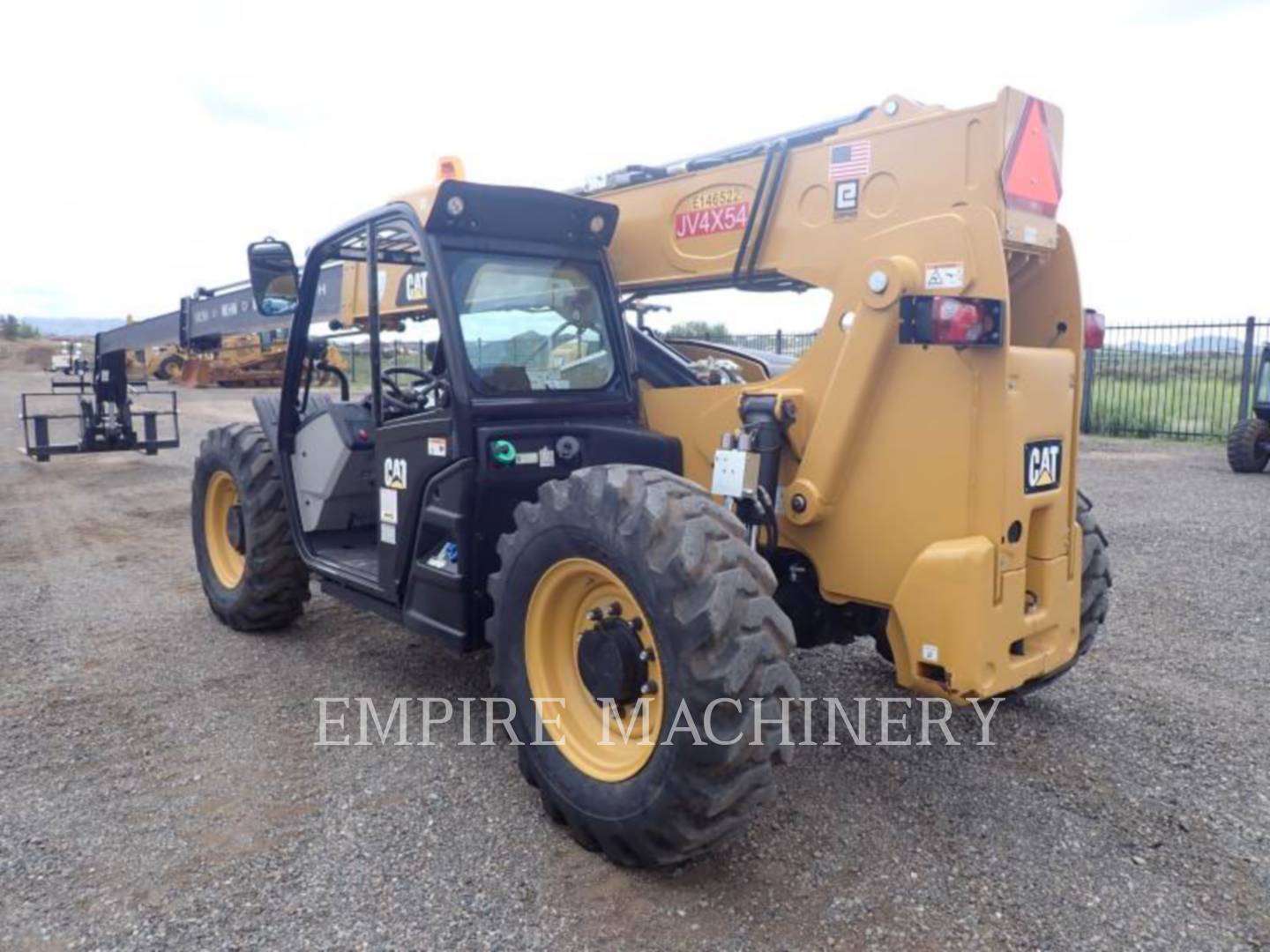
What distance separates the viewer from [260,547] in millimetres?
5379

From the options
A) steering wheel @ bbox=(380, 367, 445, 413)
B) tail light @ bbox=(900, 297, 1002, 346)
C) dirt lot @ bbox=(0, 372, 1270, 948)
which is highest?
tail light @ bbox=(900, 297, 1002, 346)

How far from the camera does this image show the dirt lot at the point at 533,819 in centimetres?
289

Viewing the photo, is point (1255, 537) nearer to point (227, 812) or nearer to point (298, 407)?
point (298, 407)

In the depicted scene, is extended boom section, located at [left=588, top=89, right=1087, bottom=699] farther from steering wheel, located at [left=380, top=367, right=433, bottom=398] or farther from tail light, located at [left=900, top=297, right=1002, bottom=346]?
steering wheel, located at [left=380, top=367, right=433, bottom=398]

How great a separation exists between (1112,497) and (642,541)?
29.4 ft

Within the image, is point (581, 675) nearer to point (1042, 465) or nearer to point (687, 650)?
point (687, 650)

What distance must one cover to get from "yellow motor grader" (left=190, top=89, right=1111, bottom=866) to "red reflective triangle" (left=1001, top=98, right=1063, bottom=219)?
0.04ft

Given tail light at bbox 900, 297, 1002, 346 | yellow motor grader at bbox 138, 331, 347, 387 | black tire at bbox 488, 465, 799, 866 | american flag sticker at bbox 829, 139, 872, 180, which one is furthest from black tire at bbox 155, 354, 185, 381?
tail light at bbox 900, 297, 1002, 346

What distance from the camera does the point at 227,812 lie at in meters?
3.55

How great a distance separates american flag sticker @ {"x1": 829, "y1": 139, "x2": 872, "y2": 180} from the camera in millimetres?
3586

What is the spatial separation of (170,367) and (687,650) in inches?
1214

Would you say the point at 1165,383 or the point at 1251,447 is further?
the point at 1165,383

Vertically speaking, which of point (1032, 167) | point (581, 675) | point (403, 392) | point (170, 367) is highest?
point (1032, 167)

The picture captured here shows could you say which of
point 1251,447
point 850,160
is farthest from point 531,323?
point 1251,447
